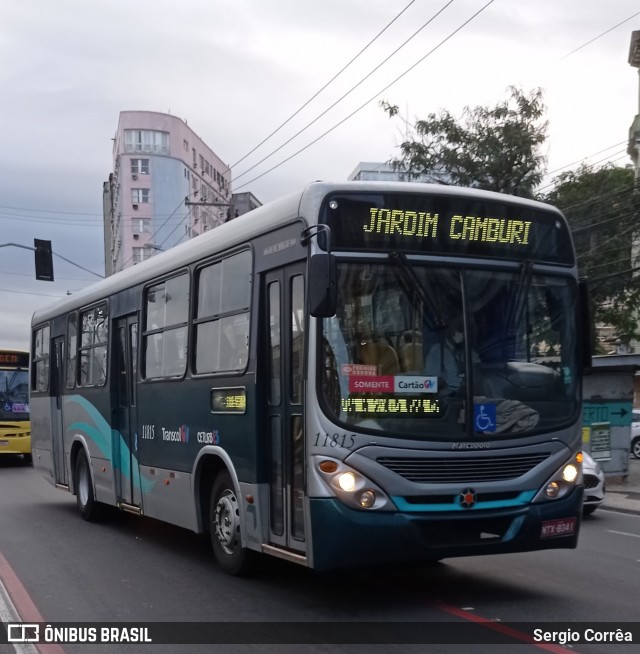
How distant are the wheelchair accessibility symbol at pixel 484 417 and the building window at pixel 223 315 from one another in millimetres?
2123

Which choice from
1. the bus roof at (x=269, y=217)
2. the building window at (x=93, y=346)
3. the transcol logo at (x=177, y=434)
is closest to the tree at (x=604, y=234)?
the building window at (x=93, y=346)

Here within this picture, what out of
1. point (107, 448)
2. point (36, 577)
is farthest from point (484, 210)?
point (107, 448)

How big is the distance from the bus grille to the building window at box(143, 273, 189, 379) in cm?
345

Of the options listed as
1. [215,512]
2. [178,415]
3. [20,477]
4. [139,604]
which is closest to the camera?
[139,604]

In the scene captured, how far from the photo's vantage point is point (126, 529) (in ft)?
43.2

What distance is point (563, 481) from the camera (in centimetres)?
792

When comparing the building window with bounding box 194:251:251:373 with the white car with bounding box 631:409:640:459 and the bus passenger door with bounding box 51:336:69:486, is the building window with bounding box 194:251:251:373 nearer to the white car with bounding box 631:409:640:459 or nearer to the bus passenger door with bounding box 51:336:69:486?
the bus passenger door with bounding box 51:336:69:486

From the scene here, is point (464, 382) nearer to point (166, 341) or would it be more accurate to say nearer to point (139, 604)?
point (139, 604)

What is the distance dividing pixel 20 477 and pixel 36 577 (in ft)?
45.7

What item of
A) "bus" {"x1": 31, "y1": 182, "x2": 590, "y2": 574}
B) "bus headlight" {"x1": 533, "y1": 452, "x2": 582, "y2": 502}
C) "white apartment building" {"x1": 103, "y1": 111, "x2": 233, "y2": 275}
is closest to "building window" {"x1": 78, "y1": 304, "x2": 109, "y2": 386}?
"bus" {"x1": 31, "y1": 182, "x2": 590, "y2": 574}

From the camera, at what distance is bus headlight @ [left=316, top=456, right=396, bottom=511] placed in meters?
7.18

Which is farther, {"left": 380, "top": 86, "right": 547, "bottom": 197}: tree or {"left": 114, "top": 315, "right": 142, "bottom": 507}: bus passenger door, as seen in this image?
{"left": 380, "top": 86, "right": 547, "bottom": 197}: tree

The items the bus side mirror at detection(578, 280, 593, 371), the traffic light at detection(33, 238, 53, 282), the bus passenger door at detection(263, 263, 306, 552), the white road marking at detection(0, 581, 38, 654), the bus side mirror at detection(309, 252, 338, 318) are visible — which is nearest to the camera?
the white road marking at detection(0, 581, 38, 654)

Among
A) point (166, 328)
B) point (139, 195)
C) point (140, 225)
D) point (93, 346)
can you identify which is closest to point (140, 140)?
point (139, 195)
